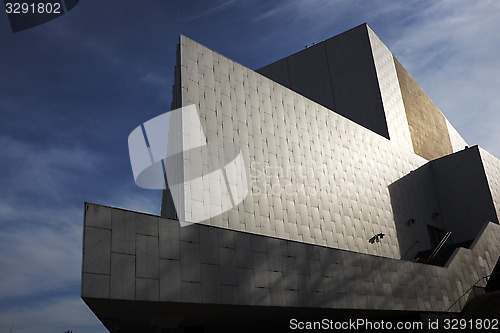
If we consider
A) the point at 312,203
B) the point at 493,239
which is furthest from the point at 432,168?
the point at 312,203

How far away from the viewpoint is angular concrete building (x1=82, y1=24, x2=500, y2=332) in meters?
11.0

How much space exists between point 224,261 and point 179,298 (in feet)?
5.71

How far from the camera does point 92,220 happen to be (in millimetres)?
10023

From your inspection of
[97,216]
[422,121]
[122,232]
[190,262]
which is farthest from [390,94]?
[97,216]

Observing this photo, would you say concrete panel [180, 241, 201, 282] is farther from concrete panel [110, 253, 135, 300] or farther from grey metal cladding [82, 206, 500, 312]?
concrete panel [110, 253, 135, 300]

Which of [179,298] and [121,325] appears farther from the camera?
[121,325]

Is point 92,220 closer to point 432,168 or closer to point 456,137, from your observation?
point 432,168

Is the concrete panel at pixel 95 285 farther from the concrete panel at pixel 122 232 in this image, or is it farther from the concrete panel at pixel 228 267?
the concrete panel at pixel 228 267

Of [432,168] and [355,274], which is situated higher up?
[432,168]

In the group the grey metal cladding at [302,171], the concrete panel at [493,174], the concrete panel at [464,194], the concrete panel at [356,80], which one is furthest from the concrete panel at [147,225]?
the concrete panel at [493,174]

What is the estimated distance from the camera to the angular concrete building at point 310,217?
11.0m

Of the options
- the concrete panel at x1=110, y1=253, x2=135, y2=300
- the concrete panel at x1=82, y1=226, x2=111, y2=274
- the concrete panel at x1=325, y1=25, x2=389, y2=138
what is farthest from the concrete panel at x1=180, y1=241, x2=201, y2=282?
the concrete panel at x1=325, y1=25, x2=389, y2=138

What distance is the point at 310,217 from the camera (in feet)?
72.1

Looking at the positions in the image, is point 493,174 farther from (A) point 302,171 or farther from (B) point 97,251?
(B) point 97,251
